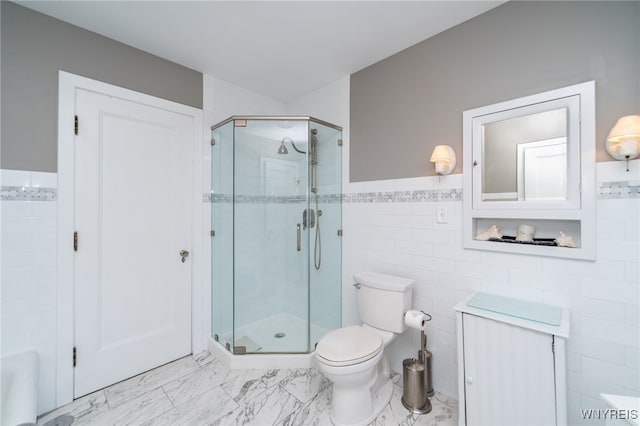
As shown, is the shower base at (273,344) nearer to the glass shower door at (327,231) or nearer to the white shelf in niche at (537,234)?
the glass shower door at (327,231)

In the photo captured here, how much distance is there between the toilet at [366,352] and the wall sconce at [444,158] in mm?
797

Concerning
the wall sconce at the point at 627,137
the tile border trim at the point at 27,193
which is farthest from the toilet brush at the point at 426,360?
the tile border trim at the point at 27,193

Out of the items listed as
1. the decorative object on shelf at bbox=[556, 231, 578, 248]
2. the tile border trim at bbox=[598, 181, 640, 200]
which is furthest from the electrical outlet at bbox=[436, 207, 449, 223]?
the tile border trim at bbox=[598, 181, 640, 200]

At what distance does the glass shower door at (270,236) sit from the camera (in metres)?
2.42

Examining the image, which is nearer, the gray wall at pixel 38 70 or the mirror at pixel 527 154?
the mirror at pixel 527 154

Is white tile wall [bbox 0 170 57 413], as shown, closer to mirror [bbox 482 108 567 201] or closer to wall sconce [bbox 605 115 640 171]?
mirror [bbox 482 108 567 201]

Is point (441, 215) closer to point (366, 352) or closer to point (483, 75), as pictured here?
point (483, 75)

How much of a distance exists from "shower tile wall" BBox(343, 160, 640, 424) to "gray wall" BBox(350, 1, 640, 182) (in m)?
0.23

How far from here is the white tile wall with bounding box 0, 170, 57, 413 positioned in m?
1.61

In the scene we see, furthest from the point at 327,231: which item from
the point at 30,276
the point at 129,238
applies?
the point at 30,276

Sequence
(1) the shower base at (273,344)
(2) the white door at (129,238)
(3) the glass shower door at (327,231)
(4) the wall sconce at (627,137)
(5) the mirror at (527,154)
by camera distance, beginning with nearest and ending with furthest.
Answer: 1. (4) the wall sconce at (627,137)
2. (5) the mirror at (527,154)
3. (2) the white door at (129,238)
4. (1) the shower base at (273,344)
5. (3) the glass shower door at (327,231)

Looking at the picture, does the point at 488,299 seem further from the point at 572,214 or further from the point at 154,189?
the point at 154,189

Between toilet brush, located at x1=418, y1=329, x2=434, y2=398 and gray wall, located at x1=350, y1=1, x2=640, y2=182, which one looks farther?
toilet brush, located at x1=418, y1=329, x2=434, y2=398

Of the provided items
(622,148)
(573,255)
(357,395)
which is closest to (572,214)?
(573,255)
